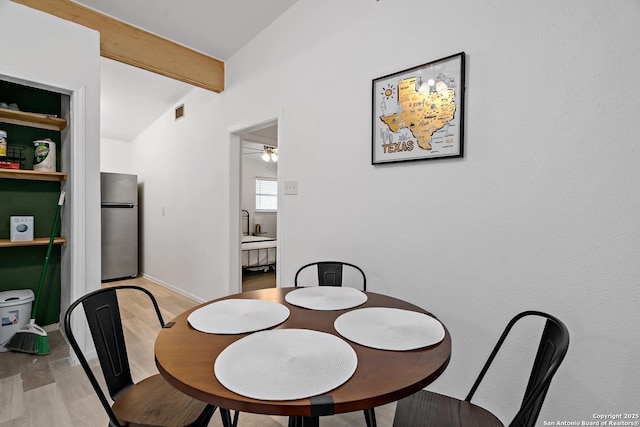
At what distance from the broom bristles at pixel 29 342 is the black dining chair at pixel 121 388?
1.85 metres

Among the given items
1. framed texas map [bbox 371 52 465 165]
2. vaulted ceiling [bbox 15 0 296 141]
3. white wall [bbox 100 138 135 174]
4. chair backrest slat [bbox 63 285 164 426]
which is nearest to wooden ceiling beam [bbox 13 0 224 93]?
vaulted ceiling [bbox 15 0 296 141]

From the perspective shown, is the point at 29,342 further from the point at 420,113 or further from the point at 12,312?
the point at 420,113

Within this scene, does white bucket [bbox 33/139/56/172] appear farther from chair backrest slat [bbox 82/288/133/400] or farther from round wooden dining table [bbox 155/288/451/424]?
round wooden dining table [bbox 155/288/451/424]

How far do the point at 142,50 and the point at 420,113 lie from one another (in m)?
2.63

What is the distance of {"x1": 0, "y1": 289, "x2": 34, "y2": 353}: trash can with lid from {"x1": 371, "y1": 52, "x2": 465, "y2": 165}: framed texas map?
3.05 m

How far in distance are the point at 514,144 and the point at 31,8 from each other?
3354mm

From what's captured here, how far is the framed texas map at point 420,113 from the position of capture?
1.73 meters

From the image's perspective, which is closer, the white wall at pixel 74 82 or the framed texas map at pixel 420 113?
the framed texas map at pixel 420 113

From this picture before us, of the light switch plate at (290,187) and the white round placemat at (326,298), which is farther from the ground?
the light switch plate at (290,187)

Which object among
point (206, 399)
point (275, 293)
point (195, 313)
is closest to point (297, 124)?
point (275, 293)

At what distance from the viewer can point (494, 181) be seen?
5.33 ft

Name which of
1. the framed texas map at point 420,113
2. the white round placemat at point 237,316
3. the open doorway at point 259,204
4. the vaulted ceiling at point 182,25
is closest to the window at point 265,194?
the open doorway at point 259,204

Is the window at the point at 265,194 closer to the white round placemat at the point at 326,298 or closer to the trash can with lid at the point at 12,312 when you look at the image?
the trash can with lid at the point at 12,312

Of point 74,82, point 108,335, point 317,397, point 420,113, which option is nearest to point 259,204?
point 74,82
